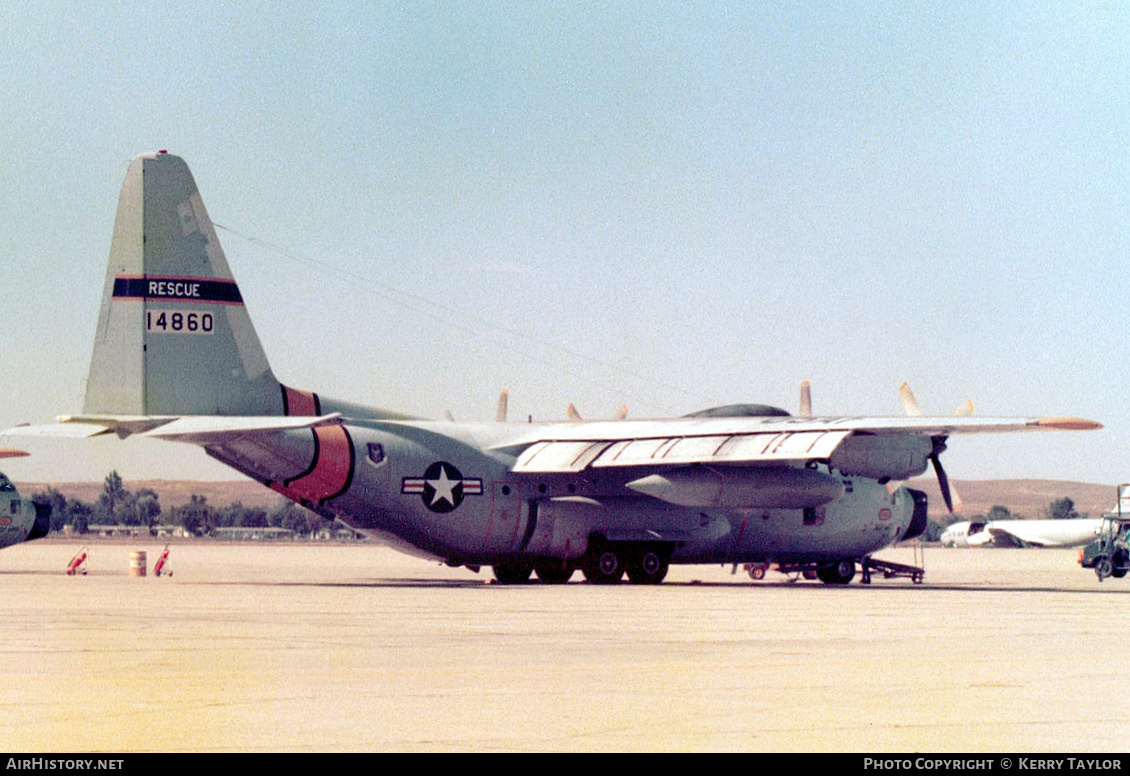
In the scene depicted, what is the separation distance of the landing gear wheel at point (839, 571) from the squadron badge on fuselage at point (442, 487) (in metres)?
11.7

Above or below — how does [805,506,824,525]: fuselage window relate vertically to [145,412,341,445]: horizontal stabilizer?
below

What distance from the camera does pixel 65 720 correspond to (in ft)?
33.6

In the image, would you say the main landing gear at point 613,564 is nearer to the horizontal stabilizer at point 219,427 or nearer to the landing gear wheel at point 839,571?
the landing gear wheel at point 839,571

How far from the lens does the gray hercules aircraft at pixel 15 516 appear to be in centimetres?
4038

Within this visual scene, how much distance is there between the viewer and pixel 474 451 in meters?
34.2

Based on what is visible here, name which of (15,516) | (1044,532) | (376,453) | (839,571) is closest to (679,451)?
(376,453)

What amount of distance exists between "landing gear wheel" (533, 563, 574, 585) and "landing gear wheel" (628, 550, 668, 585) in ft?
5.82

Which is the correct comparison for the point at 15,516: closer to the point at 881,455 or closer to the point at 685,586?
the point at 685,586

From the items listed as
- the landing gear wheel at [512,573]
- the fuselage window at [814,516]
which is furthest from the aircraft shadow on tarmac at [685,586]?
the fuselage window at [814,516]

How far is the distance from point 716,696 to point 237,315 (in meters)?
21.7

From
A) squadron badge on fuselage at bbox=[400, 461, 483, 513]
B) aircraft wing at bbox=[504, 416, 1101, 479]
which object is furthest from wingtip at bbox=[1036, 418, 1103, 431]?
squadron badge on fuselage at bbox=[400, 461, 483, 513]

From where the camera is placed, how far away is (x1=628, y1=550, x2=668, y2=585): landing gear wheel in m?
35.5

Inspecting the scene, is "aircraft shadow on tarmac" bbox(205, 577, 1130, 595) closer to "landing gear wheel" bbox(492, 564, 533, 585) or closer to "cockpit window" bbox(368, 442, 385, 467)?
"landing gear wheel" bbox(492, 564, 533, 585)
